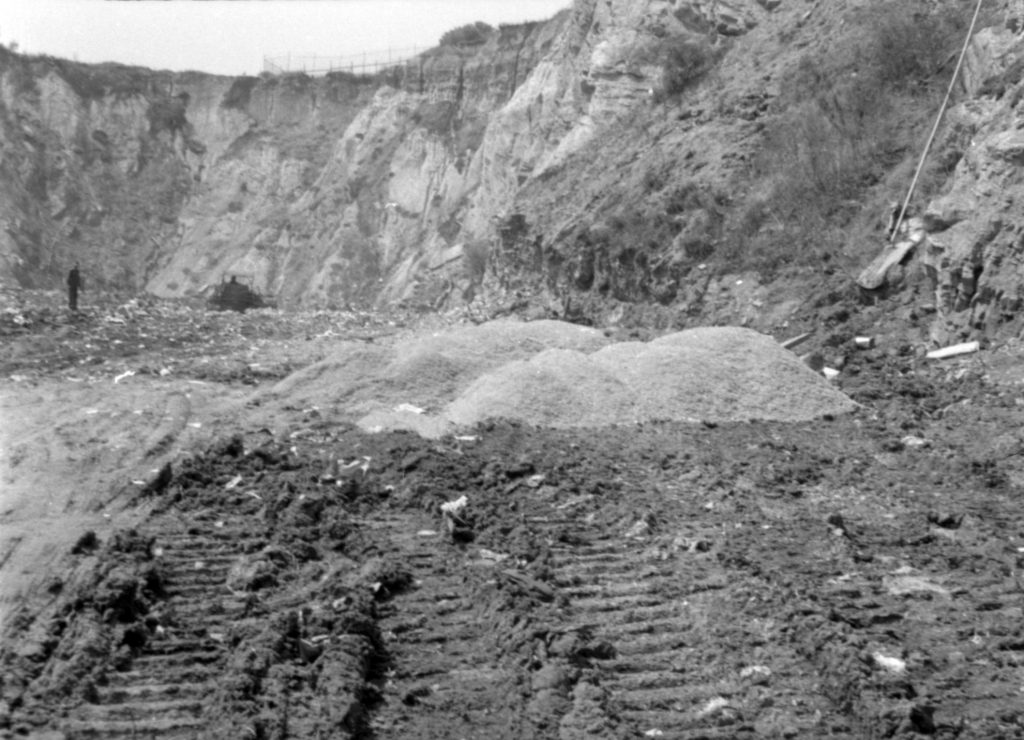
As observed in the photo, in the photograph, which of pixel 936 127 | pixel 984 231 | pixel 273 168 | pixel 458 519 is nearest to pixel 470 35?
pixel 273 168

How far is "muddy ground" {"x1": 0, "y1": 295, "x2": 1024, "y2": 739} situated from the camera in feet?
18.7

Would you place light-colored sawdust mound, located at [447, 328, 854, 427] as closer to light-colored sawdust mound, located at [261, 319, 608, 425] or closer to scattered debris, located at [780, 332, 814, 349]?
light-colored sawdust mound, located at [261, 319, 608, 425]

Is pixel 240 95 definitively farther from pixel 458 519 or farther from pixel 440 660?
pixel 440 660

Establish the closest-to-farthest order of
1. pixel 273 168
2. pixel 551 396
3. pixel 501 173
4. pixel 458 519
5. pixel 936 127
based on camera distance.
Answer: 1. pixel 458 519
2. pixel 551 396
3. pixel 936 127
4. pixel 501 173
5. pixel 273 168

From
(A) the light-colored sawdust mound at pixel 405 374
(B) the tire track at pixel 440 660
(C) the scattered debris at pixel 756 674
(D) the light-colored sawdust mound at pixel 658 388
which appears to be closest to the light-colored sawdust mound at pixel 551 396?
(D) the light-colored sawdust mound at pixel 658 388

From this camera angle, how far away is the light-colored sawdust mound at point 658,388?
38.7ft

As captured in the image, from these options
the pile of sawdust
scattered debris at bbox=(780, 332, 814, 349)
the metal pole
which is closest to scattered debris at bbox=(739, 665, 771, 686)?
the pile of sawdust

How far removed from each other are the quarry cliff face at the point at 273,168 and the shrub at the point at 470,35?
3.64 feet

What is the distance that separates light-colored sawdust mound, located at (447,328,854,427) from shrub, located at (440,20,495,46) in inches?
1608

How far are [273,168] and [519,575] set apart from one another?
164 feet

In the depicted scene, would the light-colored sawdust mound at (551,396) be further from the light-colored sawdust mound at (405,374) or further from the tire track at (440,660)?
the tire track at (440,660)

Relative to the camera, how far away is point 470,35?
51.9 m

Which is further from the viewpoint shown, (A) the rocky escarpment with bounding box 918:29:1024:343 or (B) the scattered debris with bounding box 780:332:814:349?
(B) the scattered debris with bounding box 780:332:814:349

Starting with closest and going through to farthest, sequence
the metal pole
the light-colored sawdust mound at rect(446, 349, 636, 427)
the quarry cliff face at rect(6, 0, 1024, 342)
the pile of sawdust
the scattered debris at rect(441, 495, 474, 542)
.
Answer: the scattered debris at rect(441, 495, 474, 542) → the light-colored sawdust mound at rect(446, 349, 636, 427) → the pile of sawdust → the metal pole → the quarry cliff face at rect(6, 0, 1024, 342)
